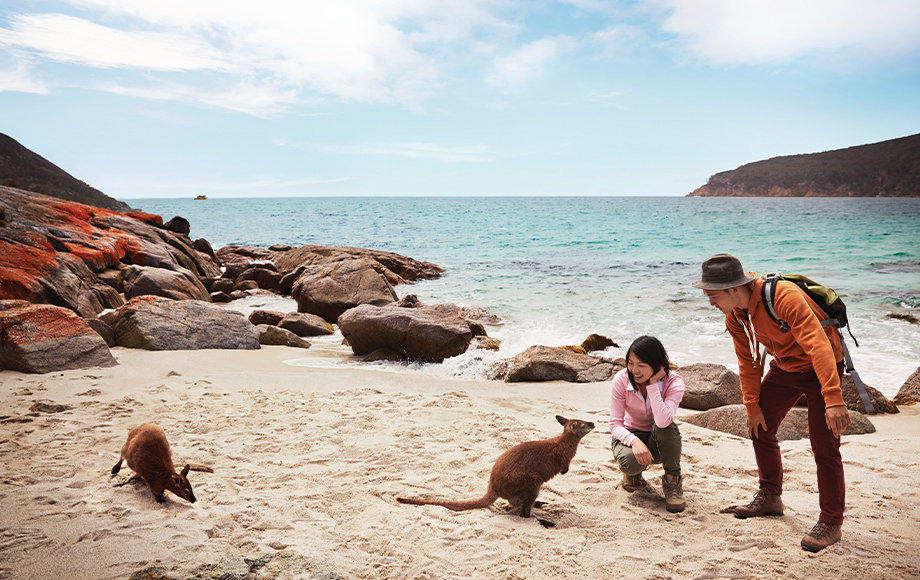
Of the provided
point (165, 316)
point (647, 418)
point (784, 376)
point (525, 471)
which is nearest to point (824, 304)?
point (784, 376)

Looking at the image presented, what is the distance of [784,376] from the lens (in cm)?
333

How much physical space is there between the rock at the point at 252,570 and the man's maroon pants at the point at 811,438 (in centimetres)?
285

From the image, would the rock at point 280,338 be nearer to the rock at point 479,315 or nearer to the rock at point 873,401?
the rock at point 479,315

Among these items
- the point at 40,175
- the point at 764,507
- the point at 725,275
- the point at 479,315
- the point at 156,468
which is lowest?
the point at 479,315

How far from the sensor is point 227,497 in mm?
3557

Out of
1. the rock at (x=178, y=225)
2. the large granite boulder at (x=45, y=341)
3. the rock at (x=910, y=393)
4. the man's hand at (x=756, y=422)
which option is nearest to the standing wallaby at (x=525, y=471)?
the man's hand at (x=756, y=422)

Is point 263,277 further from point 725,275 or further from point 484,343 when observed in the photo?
point 725,275

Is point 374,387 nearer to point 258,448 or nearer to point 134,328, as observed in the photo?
point 258,448

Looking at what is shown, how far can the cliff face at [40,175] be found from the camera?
96.4 feet

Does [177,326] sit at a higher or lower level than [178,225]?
lower

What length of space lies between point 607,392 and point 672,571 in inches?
166

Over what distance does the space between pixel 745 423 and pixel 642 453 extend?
251 centimetres

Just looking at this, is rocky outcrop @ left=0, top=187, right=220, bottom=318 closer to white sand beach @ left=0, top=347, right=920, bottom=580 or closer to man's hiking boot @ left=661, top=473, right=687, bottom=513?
white sand beach @ left=0, top=347, right=920, bottom=580

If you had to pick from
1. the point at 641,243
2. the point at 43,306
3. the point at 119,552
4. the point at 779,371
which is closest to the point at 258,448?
the point at 119,552
